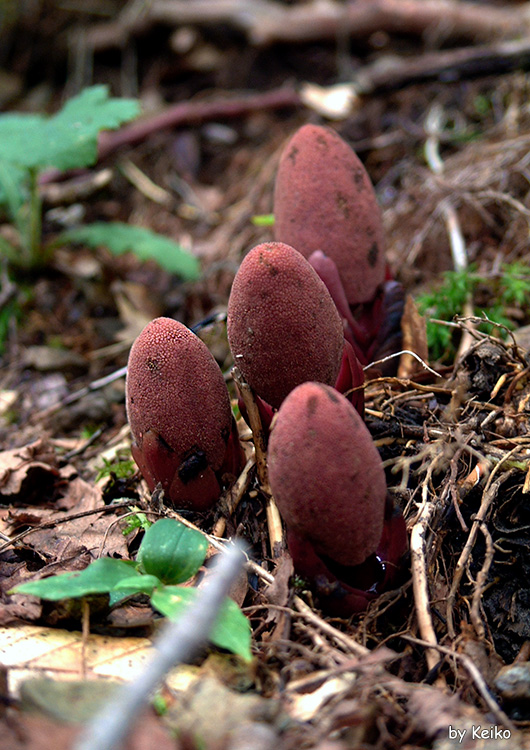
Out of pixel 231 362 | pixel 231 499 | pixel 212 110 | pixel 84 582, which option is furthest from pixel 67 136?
pixel 84 582

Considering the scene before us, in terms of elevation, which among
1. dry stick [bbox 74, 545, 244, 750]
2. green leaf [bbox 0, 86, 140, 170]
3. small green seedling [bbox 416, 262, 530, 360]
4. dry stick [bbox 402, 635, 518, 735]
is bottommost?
dry stick [bbox 402, 635, 518, 735]

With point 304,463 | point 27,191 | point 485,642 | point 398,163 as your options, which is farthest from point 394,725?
point 27,191

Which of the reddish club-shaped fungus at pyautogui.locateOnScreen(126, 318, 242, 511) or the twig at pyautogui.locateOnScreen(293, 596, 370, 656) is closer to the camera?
the twig at pyautogui.locateOnScreen(293, 596, 370, 656)

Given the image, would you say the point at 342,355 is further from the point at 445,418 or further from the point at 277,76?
the point at 277,76

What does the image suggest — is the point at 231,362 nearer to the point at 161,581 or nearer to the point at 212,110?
the point at 161,581

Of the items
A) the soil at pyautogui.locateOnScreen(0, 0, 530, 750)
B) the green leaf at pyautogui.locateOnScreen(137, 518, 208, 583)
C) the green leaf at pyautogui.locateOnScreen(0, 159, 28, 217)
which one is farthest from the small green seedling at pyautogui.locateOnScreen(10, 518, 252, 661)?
the green leaf at pyautogui.locateOnScreen(0, 159, 28, 217)

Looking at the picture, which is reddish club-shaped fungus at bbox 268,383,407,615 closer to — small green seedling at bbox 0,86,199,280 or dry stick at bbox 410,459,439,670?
dry stick at bbox 410,459,439,670
